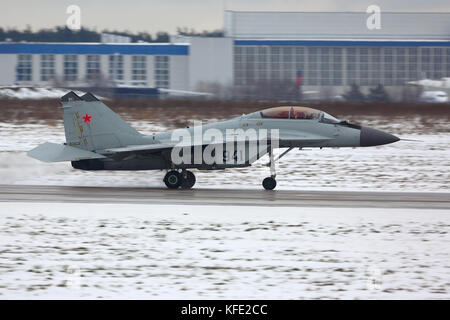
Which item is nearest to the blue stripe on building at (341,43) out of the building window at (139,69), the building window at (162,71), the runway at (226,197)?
the building window at (162,71)

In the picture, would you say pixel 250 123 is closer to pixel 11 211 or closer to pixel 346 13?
pixel 11 211

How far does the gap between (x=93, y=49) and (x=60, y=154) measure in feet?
186

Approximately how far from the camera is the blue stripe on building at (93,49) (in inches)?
2665

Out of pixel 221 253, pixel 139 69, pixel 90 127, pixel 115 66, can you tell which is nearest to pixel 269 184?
pixel 90 127

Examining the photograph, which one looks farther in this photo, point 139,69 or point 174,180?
point 139,69

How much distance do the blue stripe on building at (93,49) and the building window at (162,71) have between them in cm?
77

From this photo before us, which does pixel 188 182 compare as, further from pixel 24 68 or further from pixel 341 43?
pixel 341 43

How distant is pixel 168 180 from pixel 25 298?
1002 centimetres

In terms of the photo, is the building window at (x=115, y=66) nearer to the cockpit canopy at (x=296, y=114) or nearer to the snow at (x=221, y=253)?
the cockpit canopy at (x=296, y=114)

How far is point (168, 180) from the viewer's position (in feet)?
60.8

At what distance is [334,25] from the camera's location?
76438 mm
